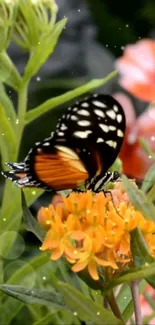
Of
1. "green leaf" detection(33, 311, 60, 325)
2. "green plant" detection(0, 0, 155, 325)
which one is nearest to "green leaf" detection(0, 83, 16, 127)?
"green plant" detection(0, 0, 155, 325)

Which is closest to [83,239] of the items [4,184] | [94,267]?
[94,267]

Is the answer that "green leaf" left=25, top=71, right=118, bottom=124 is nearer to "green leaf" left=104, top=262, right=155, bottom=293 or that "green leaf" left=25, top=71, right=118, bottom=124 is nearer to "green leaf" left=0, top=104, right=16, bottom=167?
"green leaf" left=0, top=104, right=16, bottom=167

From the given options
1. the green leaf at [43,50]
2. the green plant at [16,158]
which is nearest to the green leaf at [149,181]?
the green plant at [16,158]

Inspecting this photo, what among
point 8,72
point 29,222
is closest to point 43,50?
point 8,72

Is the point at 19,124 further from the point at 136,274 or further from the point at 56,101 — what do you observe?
the point at 136,274

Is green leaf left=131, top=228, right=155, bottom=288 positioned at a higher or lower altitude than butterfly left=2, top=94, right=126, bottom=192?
lower

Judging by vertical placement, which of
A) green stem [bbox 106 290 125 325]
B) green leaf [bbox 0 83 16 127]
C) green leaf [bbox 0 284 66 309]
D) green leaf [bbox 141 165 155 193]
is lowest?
green stem [bbox 106 290 125 325]
